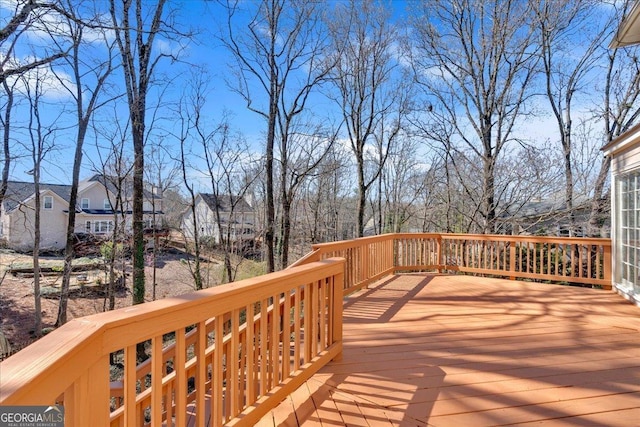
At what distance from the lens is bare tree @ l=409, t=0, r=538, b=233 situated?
32.0 ft

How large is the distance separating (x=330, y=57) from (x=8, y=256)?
485 inches

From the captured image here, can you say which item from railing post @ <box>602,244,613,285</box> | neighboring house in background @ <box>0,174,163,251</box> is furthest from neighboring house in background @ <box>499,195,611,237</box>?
neighboring house in background @ <box>0,174,163,251</box>

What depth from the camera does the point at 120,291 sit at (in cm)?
1190

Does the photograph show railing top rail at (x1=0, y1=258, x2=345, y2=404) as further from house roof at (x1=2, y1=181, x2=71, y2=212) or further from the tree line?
house roof at (x1=2, y1=181, x2=71, y2=212)

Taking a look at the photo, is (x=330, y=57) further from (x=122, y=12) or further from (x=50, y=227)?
(x=50, y=227)

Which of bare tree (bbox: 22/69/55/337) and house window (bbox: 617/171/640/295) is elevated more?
bare tree (bbox: 22/69/55/337)

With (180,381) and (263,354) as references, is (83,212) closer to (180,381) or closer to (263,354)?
(263,354)

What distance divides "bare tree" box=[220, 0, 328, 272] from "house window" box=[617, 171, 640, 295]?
314 inches

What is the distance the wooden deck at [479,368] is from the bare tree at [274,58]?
23.3 feet

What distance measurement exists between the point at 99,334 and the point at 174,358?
1.44ft

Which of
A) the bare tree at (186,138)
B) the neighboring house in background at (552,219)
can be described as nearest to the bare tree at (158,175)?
the bare tree at (186,138)

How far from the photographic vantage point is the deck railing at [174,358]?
0.85m

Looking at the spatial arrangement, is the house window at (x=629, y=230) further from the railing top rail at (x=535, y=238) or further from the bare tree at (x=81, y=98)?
the bare tree at (x=81, y=98)

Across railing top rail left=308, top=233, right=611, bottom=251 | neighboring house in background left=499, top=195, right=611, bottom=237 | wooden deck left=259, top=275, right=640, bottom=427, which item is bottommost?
wooden deck left=259, top=275, right=640, bottom=427
